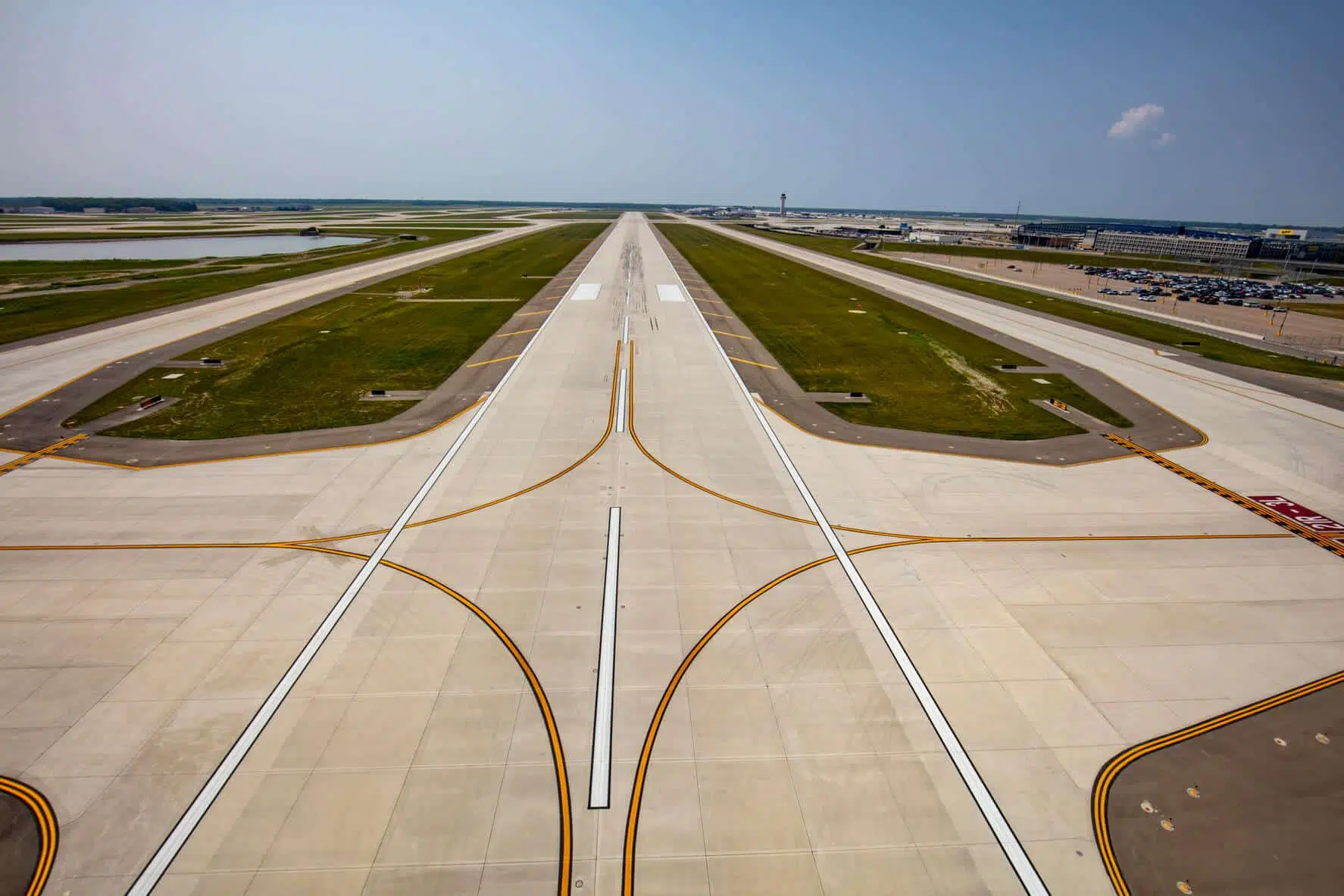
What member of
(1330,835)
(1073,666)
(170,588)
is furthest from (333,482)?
(1330,835)

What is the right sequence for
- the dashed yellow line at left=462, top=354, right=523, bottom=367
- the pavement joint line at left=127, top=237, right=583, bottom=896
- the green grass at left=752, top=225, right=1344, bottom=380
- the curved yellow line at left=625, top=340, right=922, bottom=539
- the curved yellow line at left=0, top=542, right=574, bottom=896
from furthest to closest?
the green grass at left=752, top=225, right=1344, bottom=380
the dashed yellow line at left=462, top=354, right=523, bottom=367
the curved yellow line at left=625, top=340, right=922, bottom=539
the curved yellow line at left=0, top=542, right=574, bottom=896
the pavement joint line at left=127, top=237, right=583, bottom=896

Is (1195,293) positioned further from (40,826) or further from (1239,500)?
(40,826)

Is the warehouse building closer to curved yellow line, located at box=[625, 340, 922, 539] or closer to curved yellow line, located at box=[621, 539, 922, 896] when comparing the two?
curved yellow line, located at box=[625, 340, 922, 539]

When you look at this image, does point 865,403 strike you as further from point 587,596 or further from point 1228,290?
point 1228,290

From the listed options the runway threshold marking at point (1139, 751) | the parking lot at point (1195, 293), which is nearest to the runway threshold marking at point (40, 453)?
the runway threshold marking at point (1139, 751)

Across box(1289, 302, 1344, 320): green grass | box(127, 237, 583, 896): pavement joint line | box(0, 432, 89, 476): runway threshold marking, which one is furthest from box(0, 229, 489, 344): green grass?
box(1289, 302, 1344, 320): green grass

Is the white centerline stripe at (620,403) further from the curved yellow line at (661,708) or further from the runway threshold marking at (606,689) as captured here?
the curved yellow line at (661,708)
